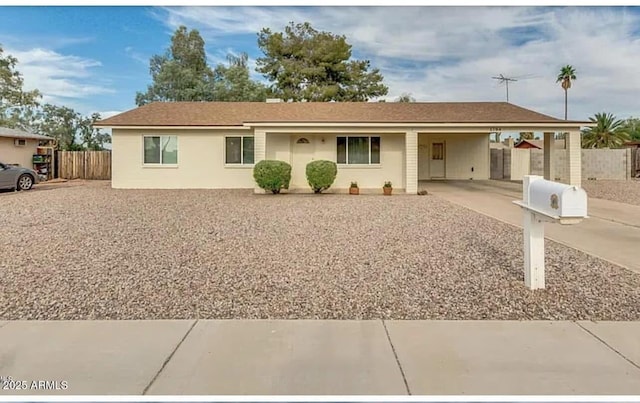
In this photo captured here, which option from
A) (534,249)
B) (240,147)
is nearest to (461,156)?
(240,147)

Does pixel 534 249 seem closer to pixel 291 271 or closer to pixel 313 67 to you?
pixel 291 271

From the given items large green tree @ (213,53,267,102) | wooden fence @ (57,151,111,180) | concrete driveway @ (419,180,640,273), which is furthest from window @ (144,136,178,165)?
large green tree @ (213,53,267,102)

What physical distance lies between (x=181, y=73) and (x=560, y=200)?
115 ft

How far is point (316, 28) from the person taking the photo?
113 ft

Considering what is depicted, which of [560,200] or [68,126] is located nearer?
[560,200]

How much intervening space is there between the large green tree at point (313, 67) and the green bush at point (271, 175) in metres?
19.1

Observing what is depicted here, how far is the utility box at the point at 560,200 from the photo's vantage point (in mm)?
4004

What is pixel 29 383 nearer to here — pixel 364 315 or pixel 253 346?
pixel 253 346

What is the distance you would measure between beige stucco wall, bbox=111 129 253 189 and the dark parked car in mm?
3640

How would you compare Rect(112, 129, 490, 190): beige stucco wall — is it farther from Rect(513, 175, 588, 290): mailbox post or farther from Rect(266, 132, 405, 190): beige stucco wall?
Rect(513, 175, 588, 290): mailbox post

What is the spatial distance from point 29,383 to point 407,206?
1049 cm

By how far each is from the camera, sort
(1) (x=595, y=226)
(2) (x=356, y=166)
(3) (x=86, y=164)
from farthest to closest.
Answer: (3) (x=86, y=164) → (2) (x=356, y=166) → (1) (x=595, y=226)

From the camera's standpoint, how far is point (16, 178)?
17.5 meters

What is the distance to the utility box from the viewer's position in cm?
400
